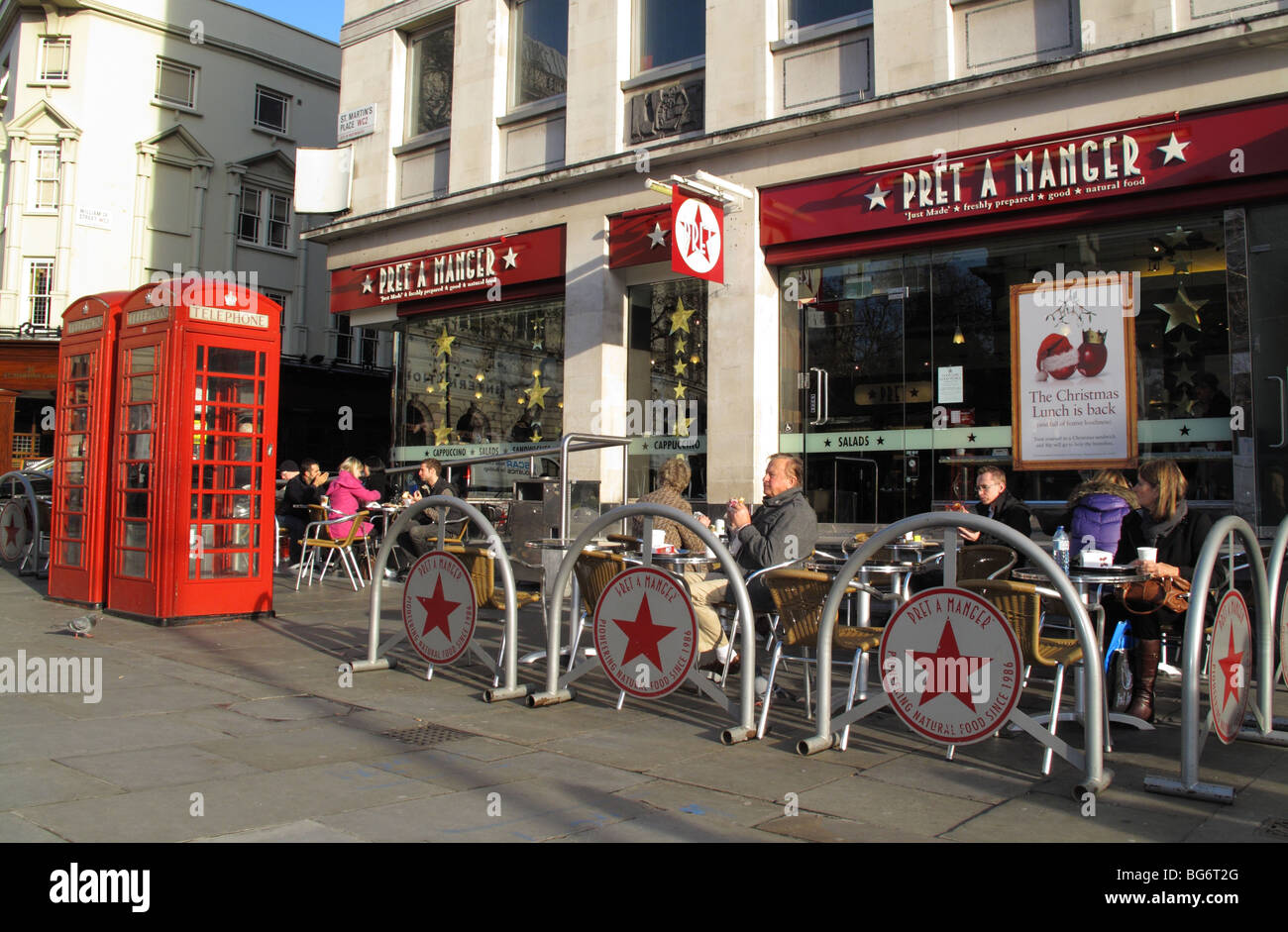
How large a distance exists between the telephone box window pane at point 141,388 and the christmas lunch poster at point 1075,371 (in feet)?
27.0

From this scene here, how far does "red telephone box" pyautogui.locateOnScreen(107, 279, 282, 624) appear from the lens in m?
9.14

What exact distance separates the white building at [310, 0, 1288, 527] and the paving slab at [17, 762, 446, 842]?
23.4 feet

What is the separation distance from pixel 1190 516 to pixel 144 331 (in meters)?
8.84

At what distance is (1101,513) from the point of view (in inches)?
256

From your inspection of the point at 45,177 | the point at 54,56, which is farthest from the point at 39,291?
the point at 54,56

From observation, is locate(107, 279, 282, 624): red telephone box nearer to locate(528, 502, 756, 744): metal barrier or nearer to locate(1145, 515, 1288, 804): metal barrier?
locate(528, 502, 756, 744): metal barrier

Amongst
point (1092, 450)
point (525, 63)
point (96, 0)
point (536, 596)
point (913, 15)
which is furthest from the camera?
point (96, 0)

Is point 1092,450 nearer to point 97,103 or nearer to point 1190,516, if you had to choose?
point 1190,516

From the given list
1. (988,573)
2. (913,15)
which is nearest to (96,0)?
(913,15)

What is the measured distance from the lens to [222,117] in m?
29.3

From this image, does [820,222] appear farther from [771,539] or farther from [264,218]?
[264,218]

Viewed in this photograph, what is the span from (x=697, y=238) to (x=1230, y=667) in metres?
7.33

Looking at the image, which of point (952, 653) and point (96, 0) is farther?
point (96, 0)

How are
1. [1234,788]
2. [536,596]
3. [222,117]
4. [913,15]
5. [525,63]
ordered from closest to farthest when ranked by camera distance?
[1234,788], [536,596], [913,15], [525,63], [222,117]
